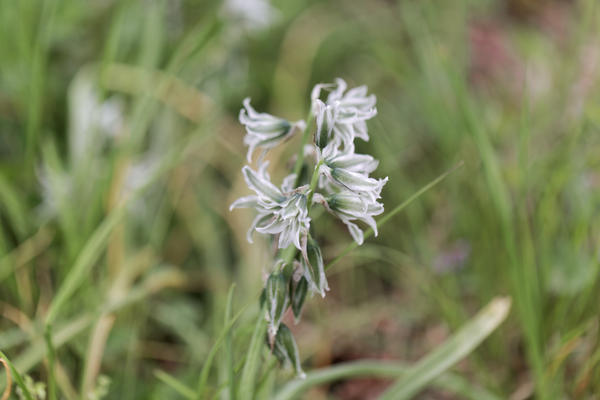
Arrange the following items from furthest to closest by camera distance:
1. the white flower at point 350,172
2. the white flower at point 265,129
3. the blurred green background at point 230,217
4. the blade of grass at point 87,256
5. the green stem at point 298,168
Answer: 1. the blurred green background at point 230,217
2. the blade of grass at point 87,256
3. the white flower at point 265,129
4. the green stem at point 298,168
5. the white flower at point 350,172

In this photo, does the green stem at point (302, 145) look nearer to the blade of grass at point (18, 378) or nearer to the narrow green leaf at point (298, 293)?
the narrow green leaf at point (298, 293)

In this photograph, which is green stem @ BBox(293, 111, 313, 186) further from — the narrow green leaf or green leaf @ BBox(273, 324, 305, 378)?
green leaf @ BBox(273, 324, 305, 378)

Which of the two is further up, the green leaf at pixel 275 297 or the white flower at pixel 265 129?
the white flower at pixel 265 129

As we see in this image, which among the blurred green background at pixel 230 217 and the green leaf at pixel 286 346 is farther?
the blurred green background at pixel 230 217

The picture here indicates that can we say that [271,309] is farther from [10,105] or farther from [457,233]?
[10,105]

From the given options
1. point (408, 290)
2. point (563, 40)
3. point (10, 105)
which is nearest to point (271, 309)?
point (408, 290)

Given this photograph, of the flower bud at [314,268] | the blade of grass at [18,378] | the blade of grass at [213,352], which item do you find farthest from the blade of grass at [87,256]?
the flower bud at [314,268]

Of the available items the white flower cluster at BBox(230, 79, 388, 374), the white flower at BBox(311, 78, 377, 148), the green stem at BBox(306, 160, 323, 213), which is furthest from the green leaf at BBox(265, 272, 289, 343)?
the white flower at BBox(311, 78, 377, 148)
